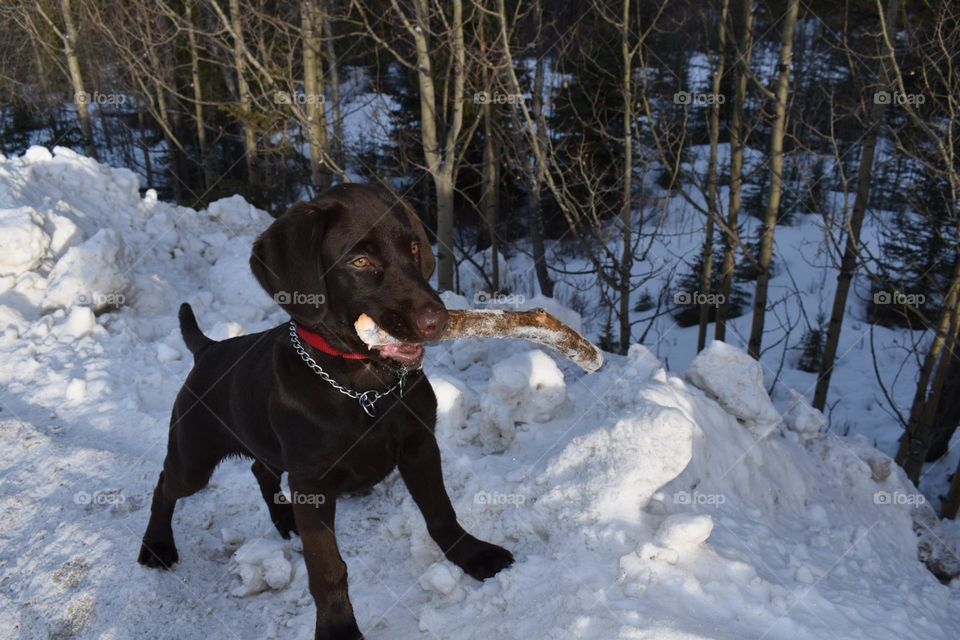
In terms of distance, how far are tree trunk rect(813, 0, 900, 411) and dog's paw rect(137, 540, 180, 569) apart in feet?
20.9

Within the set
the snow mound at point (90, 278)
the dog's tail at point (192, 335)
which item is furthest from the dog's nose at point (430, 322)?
the snow mound at point (90, 278)

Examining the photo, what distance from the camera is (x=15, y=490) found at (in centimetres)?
397

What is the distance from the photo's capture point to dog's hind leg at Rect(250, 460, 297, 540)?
3.58 m

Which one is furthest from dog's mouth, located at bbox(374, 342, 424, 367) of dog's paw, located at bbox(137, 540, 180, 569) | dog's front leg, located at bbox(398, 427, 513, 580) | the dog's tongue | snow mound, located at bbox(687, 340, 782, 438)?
snow mound, located at bbox(687, 340, 782, 438)

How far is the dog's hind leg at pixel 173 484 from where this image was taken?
3.33m

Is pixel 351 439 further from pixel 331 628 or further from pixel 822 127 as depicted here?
pixel 822 127

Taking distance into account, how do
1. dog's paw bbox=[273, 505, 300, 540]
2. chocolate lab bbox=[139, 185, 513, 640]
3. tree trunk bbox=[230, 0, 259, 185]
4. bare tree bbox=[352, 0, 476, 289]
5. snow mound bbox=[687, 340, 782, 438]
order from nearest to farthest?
chocolate lab bbox=[139, 185, 513, 640], dog's paw bbox=[273, 505, 300, 540], snow mound bbox=[687, 340, 782, 438], bare tree bbox=[352, 0, 476, 289], tree trunk bbox=[230, 0, 259, 185]

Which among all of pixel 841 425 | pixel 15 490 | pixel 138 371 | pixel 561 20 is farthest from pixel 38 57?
pixel 841 425

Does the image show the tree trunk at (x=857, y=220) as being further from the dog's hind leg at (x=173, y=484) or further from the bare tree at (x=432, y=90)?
the dog's hind leg at (x=173, y=484)

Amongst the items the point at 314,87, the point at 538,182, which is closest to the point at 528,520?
the point at 538,182

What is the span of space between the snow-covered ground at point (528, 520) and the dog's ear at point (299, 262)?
1291 mm

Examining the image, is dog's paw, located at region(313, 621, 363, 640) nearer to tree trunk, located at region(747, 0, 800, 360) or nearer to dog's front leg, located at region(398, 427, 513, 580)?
dog's front leg, located at region(398, 427, 513, 580)

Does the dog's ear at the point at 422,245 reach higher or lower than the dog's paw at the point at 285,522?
higher

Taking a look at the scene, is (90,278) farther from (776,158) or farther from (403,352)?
(776,158)
